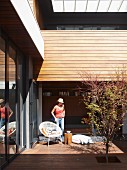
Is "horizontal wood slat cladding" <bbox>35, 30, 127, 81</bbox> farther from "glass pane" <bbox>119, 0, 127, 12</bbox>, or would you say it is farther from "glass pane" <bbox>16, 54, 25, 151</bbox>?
"glass pane" <bbox>119, 0, 127, 12</bbox>

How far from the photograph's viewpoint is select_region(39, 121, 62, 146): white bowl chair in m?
9.35

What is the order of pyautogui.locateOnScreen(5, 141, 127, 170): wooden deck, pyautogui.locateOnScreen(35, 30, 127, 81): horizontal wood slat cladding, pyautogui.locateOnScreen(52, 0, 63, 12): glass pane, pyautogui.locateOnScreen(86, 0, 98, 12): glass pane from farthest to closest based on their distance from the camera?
pyautogui.locateOnScreen(86, 0, 98, 12): glass pane → pyautogui.locateOnScreen(52, 0, 63, 12): glass pane → pyautogui.locateOnScreen(35, 30, 127, 81): horizontal wood slat cladding → pyautogui.locateOnScreen(5, 141, 127, 170): wooden deck

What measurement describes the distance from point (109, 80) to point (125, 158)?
3128 mm

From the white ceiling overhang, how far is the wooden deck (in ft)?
21.8

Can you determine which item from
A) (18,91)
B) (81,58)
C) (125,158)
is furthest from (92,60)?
(125,158)

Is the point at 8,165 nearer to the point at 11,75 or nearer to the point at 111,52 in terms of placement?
the point at 11,75

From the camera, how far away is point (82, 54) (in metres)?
9.85

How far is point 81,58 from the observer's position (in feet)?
32.3

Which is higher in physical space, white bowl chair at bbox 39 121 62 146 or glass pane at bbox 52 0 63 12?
glass pane at bbox 52 0 63 12

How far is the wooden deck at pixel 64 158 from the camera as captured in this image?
6395 millimetres

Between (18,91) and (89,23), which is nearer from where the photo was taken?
(18,91)

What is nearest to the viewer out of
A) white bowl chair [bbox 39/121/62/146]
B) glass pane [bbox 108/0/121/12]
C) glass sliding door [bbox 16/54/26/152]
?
glass sliding door [bbox 16/54/26/152]

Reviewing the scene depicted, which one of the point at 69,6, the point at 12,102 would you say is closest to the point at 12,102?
the point at 12,102

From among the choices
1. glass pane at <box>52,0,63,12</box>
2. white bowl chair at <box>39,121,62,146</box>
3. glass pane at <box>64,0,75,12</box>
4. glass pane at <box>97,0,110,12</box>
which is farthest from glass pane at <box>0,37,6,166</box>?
glass pane at <box>97,0,110,12</box>
